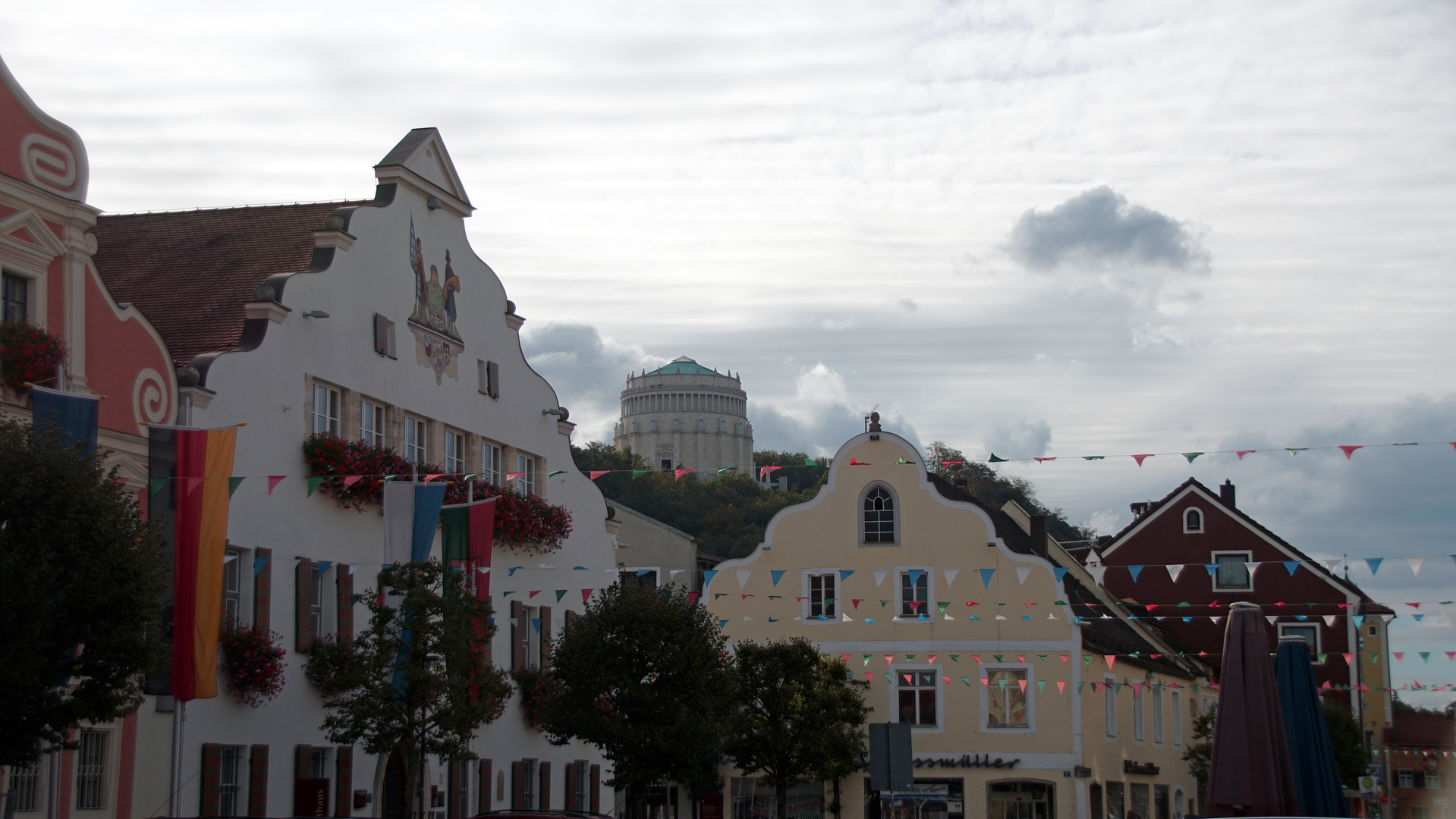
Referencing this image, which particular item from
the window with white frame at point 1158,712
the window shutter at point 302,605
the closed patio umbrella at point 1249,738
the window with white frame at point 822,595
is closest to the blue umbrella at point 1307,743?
the closed patio umbrella at point 1249,738

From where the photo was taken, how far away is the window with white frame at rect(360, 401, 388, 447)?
98.0 feet

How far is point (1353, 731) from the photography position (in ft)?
172

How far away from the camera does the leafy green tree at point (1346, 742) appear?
5169 cm

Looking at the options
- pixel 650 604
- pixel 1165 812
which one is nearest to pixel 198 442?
pixel 650 604

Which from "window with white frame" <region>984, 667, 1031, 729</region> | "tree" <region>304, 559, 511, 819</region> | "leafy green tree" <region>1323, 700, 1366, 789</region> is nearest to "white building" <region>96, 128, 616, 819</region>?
"tree" <region>304, 559, 511, 819</region>

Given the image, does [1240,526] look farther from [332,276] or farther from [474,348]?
[332,276]

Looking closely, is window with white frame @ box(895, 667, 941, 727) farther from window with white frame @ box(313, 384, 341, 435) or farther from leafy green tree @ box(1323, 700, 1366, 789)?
window with white frame @ box(313, 384, 341, 435)

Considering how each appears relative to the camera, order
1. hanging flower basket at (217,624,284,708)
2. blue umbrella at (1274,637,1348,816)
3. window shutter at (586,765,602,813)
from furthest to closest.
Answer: window shutter at (586,765,602,813) → blue umbrella at (1274,637,1348,816) → hanging flower basket at (217,624,284,708)

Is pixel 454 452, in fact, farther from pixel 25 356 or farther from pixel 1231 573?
pixel 1231 573

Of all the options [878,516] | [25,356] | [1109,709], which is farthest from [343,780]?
[1109,709]

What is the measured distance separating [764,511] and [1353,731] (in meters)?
66.6

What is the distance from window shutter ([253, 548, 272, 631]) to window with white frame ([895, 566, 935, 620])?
22.2m

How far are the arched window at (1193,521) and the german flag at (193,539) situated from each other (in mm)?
44850

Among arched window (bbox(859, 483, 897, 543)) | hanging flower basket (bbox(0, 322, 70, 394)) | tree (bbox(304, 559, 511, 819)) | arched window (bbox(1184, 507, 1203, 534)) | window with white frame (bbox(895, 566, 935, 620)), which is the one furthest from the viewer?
arched window (bbox(1184, 507, 1203, 534))
